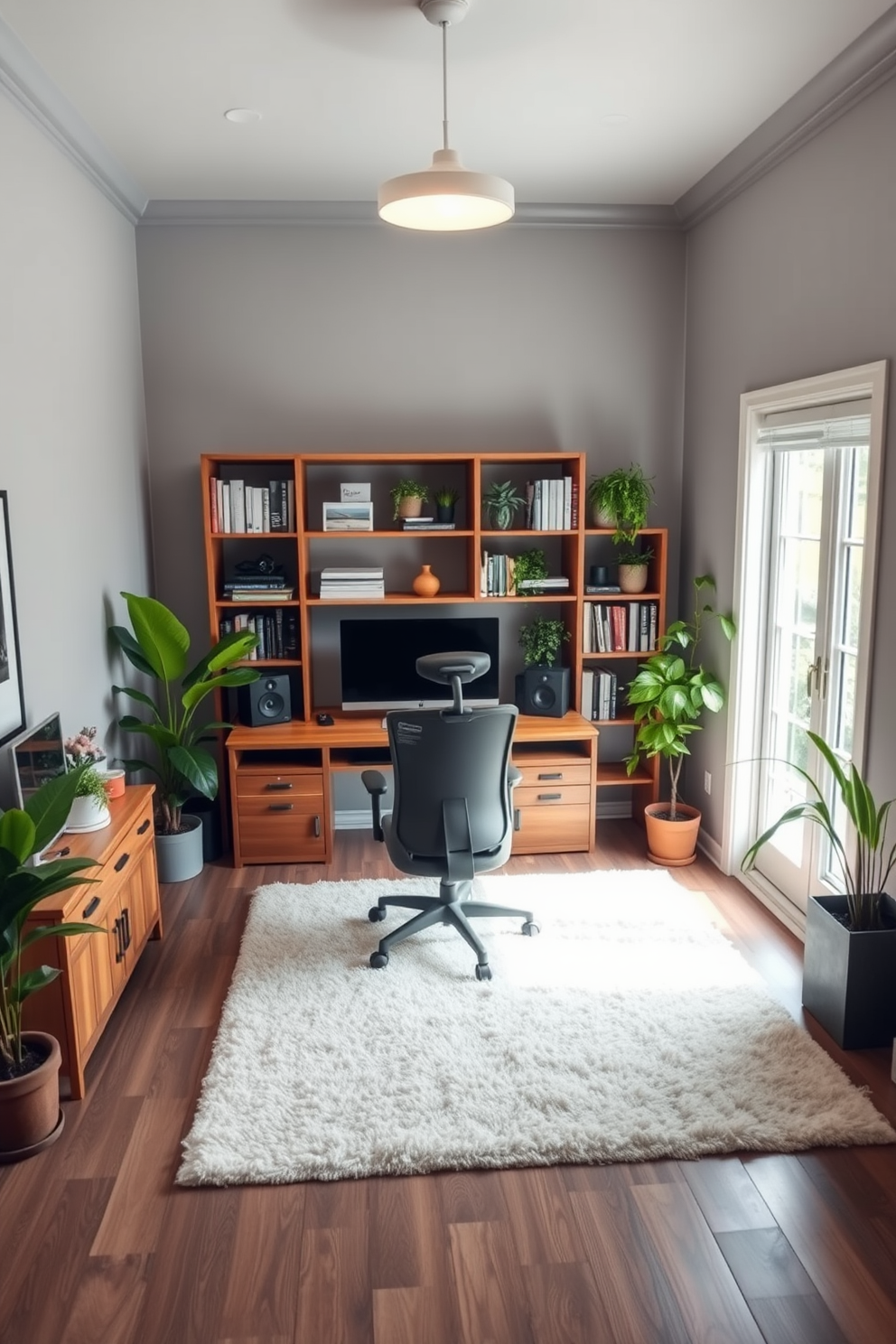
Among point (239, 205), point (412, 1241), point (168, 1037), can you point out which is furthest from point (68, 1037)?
point (239, 205)

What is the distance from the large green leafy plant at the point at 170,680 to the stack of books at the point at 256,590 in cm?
19

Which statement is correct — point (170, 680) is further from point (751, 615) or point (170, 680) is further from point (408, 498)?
point (751, 615)

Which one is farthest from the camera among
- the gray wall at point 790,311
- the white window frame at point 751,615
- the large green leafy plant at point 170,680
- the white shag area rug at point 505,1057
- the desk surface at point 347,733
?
the desk surface at point 347,733

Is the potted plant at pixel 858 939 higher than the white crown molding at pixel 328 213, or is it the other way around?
the white crown molding at pixel 328 213

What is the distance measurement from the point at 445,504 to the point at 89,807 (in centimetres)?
218

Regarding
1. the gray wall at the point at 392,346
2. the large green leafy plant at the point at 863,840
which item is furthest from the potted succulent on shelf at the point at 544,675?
the large green leafy plant at the point at 863,840

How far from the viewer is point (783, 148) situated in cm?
346

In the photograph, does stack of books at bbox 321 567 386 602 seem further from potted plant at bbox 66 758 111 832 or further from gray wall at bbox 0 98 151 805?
potted plant at bbox 66 758 111 832

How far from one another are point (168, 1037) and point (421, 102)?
125 inches

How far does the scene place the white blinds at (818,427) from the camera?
122 inches

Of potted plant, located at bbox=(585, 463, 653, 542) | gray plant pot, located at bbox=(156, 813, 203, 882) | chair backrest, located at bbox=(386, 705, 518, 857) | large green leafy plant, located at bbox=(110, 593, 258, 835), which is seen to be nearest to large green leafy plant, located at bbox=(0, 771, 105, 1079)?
chair backrest, located at bbox=(386, 705, 518, 857)

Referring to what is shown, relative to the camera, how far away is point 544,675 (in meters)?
→ 4.53

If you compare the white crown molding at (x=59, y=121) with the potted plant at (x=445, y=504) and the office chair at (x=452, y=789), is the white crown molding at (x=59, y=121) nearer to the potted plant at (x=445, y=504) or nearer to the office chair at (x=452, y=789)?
the potted plant at (x=445, y=504)

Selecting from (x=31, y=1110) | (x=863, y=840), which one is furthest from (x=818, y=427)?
(x=31, y=1110)
